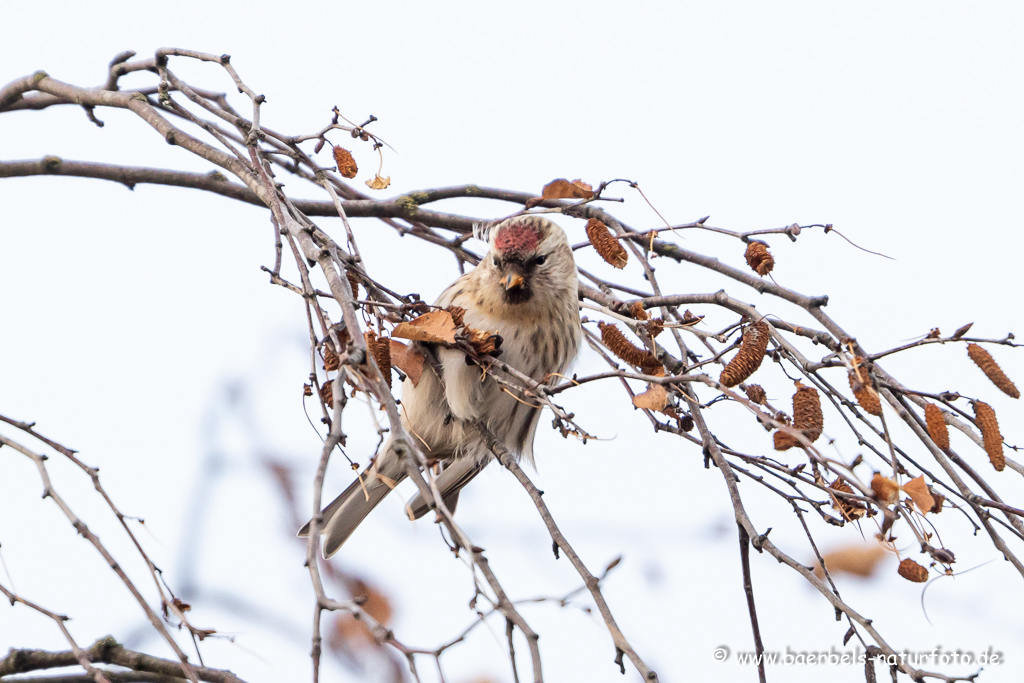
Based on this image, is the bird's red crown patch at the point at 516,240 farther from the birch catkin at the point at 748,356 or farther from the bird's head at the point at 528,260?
the birch catkin at the point at 748,356

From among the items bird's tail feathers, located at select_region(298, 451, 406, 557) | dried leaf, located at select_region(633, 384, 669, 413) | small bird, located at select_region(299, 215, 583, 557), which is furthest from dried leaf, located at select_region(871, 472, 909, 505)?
bird's tail feathers, located at select_region(298, 451, 406, 557)

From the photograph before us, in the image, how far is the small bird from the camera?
2943mm

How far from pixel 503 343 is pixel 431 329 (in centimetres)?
107

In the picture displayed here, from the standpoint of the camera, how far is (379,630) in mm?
1183

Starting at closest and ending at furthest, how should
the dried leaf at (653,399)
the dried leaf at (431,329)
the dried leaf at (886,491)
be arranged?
the dried leaf at (886,491) < the dried leaf at (653,399) < the dried leaf at (431,329)

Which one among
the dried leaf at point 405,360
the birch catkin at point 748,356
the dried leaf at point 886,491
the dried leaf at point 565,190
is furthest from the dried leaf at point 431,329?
the dried leaf at point 886,491

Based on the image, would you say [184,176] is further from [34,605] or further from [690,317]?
[690,317]

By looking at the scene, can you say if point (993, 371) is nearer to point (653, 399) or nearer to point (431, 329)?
point (653, 399)

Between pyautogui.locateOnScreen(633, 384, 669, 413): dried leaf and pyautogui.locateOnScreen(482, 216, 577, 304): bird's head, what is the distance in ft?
3.86

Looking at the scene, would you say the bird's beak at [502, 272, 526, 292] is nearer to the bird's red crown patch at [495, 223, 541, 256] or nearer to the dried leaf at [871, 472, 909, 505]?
the bird's red crown patch at [495, 223, 541, 256]

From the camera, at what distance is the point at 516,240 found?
2.96 m

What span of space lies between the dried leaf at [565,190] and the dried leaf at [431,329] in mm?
359

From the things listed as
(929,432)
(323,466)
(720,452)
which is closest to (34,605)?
(323,466)

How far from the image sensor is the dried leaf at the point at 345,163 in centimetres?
221
